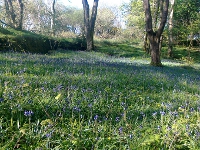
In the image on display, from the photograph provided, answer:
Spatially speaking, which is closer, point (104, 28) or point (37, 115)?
point (37, 115)

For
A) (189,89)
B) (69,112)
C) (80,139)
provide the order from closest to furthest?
(80,139) → (69,112) → (189,89)

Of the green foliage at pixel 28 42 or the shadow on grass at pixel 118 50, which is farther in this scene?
the shadow on grass at pixel 118 50

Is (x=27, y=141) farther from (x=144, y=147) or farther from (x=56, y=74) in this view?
(x=56, y=74)

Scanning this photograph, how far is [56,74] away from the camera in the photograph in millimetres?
6445

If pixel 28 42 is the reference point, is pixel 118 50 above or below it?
below

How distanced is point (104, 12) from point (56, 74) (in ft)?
201

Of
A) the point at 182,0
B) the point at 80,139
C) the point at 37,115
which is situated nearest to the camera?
the point at 80,139

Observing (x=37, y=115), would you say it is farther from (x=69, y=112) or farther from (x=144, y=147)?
(x=144, y=147)

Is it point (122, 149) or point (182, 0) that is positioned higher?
point (182, 0)

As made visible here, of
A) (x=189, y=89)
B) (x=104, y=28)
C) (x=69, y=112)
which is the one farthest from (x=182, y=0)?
(x=69, y=112)

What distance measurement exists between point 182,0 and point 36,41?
2936 centimetres

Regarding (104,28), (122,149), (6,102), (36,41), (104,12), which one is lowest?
(122,149)

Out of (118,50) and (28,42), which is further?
(118,50)

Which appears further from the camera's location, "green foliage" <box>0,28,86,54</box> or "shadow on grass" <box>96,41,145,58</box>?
"shadow on grass" <box>96,41,145,58</box>
